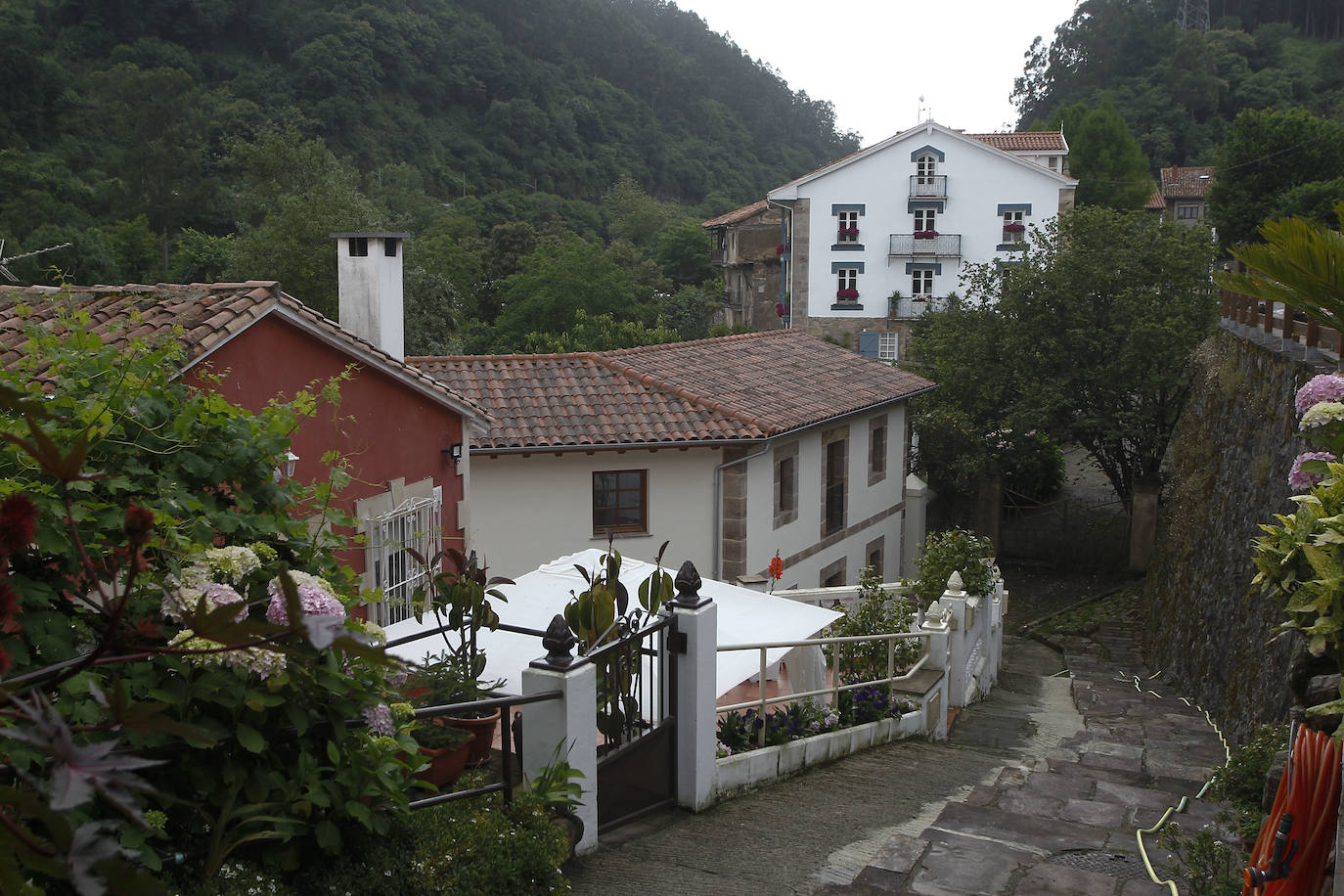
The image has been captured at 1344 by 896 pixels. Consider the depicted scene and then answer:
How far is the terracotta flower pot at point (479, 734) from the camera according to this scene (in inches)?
237

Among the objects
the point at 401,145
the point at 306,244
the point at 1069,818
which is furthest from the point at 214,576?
the point at 401,145

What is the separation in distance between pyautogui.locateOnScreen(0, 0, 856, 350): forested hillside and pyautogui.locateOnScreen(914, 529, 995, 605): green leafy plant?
19319 mm

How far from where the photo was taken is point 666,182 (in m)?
84.0

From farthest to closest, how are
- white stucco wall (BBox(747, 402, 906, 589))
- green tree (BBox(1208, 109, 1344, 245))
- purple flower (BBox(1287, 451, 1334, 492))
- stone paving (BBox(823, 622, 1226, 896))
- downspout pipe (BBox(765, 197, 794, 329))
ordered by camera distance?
1. green tree (BBox(1208, 109, 1344, 245))
2. downspout pipe (BBox(765, 197, 794, 329))
3. white stucco wall (BBox(747, 402, 906, 589))
4. purple flower (BBox(1287, 451, 1334, 492))
5. stone paving (BBox(823, 622, 1226, 896))

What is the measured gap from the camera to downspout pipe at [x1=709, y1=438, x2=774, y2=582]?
16.4 m

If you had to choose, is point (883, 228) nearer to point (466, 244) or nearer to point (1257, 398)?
point (466, 244)

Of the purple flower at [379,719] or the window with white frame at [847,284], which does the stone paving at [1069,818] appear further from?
the window with white frame at [847,284]

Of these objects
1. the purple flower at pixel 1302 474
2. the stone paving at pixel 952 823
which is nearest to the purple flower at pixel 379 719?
the stone paving at pixel 952 823

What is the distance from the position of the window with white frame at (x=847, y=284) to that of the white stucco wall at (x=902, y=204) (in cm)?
17

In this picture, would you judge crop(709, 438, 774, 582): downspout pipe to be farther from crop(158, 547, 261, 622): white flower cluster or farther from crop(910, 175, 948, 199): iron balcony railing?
crop(910, 175, 948, 199): iron balcony railing

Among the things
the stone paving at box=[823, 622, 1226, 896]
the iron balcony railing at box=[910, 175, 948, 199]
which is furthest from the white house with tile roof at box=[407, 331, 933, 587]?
the iron balcony railing at box=[910, 175, 948, 199]

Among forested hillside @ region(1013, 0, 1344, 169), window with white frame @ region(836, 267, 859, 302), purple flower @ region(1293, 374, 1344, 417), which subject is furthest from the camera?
forested hillside @ region(1013, 0, 1344, 169)

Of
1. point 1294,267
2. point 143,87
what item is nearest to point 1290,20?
point 143,87

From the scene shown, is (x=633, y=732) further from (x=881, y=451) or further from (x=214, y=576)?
(x=881, y=451)
